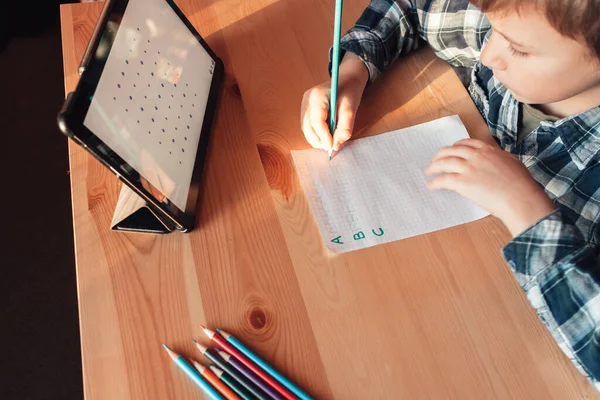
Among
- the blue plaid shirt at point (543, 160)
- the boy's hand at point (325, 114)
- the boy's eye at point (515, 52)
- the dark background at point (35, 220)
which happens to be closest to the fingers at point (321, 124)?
the boy's hand at point (325, 114)

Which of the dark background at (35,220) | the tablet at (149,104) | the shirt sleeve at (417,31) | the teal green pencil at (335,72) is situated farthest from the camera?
the dark background at (35,220)

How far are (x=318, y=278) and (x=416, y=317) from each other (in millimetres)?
110

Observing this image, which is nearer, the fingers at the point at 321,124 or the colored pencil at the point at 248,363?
the colored pencil at the point at 248,363

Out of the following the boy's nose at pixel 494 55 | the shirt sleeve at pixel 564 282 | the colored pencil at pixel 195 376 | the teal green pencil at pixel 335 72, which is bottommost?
the shirt sleeve at pixel 564 282

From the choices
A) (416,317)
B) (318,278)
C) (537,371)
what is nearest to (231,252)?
(318,278)

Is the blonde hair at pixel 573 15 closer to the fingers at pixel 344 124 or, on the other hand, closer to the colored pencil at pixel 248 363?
the fingers at pixel 344 124

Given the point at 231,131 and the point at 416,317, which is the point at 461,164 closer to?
the point at 416,317

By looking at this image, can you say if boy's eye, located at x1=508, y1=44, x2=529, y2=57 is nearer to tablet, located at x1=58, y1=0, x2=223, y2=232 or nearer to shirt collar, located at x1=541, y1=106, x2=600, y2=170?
shirt collar, located at x1=541, y1=106, x2=600, y2=170

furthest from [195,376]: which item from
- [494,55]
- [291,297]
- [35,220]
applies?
[35,220]

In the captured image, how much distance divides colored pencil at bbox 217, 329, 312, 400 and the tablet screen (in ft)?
0.51

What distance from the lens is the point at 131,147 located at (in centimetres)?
A: 53

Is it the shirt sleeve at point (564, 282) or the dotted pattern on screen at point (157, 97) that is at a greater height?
the dotted pattern on screen at point (157, 97)

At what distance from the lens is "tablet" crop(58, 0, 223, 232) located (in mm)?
486

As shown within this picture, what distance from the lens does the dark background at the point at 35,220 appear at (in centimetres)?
116
